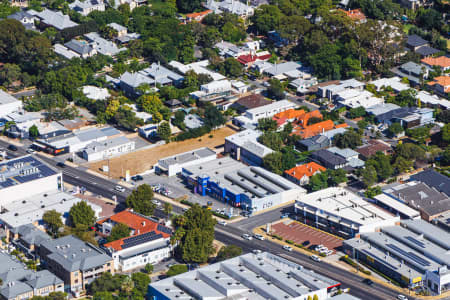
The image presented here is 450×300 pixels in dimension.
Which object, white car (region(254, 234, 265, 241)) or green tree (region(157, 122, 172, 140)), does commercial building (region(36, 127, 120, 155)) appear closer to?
green tree (region(157, 122, 172, 140))

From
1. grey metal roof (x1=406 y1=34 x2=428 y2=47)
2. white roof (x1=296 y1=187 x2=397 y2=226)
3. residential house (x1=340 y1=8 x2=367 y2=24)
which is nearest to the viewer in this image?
white roof (x1=296 y1=187 x2=397 y2=226)

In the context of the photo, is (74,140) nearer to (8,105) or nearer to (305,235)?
(8,105)

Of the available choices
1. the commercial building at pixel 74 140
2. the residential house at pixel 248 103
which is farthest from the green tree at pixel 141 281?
the residential house at pixel 248 103

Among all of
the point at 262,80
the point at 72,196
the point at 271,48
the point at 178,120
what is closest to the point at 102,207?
the point at 72,196

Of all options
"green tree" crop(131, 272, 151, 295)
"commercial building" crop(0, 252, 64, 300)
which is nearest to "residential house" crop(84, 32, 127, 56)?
"commercial building" crop(0, 252, 64, 300)

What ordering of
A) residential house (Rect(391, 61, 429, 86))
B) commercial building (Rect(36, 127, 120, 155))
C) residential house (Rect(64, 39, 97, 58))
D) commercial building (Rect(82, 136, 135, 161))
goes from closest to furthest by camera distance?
commercial building (Rect(82, 136, 135, 161)), commercial building (Rect(36, 127, 120, 155)), residential house (Rect(391, 61, 429, 86)), residential house (Rect(64, 39, 97, 58))

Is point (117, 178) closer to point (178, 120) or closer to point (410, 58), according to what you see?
point (178, 120)

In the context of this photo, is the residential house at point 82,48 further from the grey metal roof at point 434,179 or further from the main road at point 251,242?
the grey metal roof at point 434,179
